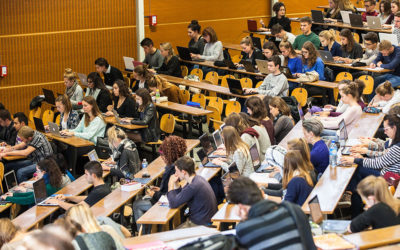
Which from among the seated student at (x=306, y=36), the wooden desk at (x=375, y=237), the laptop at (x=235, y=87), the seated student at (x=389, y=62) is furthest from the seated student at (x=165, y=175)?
the seated student at (x=306, y=36)

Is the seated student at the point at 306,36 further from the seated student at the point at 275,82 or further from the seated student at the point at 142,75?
the seated student at the point at 142,75

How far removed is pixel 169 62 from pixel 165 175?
5.82m

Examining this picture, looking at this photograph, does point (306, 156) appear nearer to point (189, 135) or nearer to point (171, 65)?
point (189, 135)

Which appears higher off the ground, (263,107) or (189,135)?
(263,107)

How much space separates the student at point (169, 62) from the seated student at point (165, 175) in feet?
17.8

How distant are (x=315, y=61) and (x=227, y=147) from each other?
445 cm

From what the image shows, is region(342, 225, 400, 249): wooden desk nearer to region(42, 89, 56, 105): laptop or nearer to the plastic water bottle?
the plastic water bottle

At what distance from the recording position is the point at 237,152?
761cm

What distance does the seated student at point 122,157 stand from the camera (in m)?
8.30

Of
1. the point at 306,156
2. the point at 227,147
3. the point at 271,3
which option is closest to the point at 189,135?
the point at 227,147

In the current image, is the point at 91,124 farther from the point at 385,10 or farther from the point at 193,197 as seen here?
the point at 385,10

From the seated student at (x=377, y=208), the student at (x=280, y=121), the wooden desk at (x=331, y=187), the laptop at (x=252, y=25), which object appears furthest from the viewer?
the laptop at (x=252, y=25)

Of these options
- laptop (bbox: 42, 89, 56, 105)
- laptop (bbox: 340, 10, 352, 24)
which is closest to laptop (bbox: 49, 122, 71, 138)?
laptop (bbox: 42, 89, 56, 105)

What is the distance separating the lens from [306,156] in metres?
6.95
